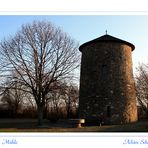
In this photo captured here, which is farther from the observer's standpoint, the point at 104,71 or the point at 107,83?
the point at 104,71

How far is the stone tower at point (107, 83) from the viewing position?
15.4 m

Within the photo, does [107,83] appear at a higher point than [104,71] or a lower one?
lower

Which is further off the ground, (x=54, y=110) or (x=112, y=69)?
(x=112, y=69)

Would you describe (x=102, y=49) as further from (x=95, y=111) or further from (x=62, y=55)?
(x=95, y=111)

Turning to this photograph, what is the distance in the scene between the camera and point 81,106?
53.2 ft

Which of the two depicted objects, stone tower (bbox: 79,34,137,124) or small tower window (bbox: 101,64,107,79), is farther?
small tower window (bbox: 101,64,107,79)

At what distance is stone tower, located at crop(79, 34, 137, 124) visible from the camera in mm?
15352

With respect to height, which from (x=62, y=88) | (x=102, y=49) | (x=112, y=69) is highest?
(x=102, y=49)

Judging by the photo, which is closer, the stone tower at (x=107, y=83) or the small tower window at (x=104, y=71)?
the stone tower at (x=107, y=83)

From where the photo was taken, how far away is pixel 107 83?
15539mm
